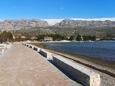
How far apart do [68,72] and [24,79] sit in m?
2.97

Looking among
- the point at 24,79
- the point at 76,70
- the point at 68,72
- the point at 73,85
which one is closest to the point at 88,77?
the point at 73,85

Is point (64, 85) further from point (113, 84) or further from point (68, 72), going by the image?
point (68, 72)

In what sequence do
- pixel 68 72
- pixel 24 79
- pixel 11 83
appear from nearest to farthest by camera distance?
pixel 11 83 → pixel 24 79 → pixel 68 72

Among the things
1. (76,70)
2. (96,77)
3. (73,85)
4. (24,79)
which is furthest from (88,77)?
(24,79)

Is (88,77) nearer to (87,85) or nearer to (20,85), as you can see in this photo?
(87,85)

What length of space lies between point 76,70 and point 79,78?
2.97 ft

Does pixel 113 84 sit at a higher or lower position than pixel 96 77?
lower

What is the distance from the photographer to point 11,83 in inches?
578

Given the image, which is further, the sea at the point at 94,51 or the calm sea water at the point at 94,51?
the calm sea water at the point at 94,51

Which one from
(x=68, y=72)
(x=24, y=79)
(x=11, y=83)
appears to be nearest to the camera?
(x=11, y=83)

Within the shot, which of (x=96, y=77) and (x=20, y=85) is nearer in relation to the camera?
(x=96, y=77)

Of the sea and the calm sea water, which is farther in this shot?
the calm sea water

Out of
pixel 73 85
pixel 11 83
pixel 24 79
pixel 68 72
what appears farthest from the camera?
pixel 68 72

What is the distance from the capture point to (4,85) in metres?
14.2
